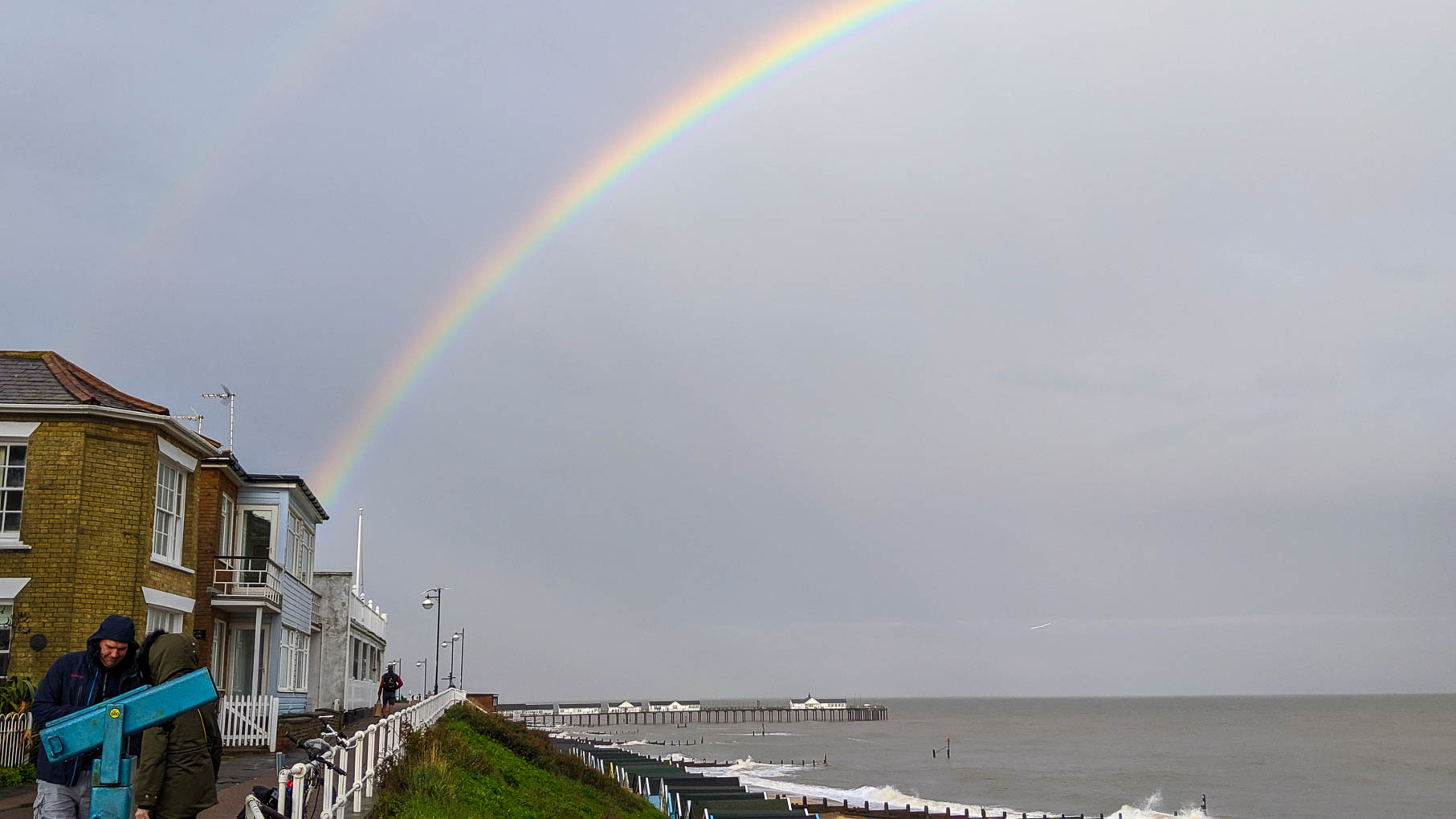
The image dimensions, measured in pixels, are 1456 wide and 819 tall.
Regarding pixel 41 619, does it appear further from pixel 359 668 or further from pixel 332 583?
pixel 359 668

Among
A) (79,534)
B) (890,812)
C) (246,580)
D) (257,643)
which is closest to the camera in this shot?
(79,534)

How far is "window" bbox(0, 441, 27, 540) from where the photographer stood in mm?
20156

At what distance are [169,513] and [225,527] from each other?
5.04m

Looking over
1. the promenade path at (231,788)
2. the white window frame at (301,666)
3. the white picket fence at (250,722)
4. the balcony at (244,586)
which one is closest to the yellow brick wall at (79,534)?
the white picket fence at (250,722)

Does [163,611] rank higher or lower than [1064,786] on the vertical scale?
higher

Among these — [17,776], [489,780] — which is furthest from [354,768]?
[17,776]

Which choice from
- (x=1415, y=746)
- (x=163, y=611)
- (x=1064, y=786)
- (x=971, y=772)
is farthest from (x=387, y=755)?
(x=1415, y=746)

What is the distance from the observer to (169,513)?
23.2 meters

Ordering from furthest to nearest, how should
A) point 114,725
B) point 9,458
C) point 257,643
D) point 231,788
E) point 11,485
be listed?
point 257,643, point 9,458, point 11,485, point 231,788, point 114,725

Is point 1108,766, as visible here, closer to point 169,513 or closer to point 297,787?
point 169,513

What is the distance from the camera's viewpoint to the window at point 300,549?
31.5 metres

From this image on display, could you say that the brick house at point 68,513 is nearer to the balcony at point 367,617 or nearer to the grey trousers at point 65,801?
the grey trousers at point 65,801

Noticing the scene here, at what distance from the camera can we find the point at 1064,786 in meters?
69.3

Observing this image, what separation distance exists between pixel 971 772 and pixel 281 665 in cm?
5867
